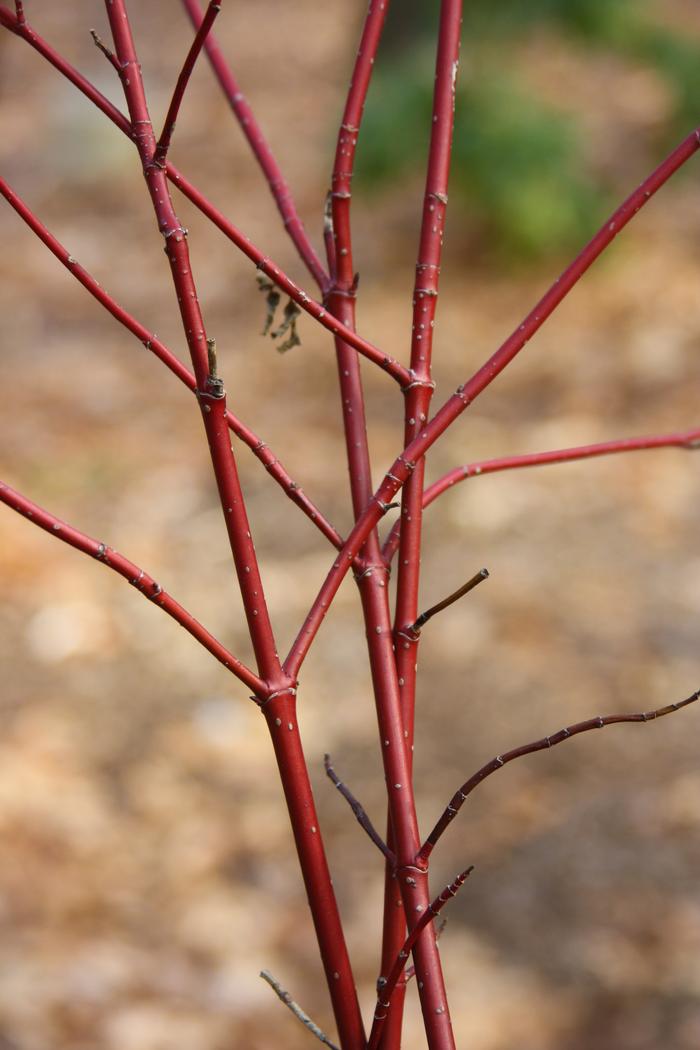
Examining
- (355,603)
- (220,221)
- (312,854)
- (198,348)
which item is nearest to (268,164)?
(220,221)

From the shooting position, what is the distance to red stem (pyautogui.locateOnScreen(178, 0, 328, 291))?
90cm

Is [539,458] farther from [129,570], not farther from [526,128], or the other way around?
[526,128]

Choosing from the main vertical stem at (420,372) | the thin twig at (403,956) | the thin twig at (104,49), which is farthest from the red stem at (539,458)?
the thin twig at (104,49)

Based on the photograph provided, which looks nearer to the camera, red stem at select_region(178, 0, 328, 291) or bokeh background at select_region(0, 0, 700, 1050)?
red stem at select_region(178, 0, 328, 291)

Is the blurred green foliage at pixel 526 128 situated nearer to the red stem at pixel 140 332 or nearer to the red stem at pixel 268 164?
the red stem at pixel 268 164

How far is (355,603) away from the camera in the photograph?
10.2ft

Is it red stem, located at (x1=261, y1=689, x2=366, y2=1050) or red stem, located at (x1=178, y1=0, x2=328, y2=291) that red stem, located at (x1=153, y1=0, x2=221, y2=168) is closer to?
red stem, located at (x1=178, y1=0, x2=328, y2=291)

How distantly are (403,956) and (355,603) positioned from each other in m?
2.38

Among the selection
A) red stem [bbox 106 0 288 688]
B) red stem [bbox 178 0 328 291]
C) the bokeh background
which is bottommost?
red stem [bbox 106 0 288 688]

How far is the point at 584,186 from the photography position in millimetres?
4262

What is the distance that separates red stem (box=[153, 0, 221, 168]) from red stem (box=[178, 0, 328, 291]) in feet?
0.66

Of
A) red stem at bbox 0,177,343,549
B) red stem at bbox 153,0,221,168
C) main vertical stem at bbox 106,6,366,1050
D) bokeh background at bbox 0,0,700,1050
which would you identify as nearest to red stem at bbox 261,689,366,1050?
main vertical stem at bbox 106,6,366,1050

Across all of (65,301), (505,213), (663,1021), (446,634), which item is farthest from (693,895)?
(65,301)

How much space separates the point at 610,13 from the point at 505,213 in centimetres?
78
